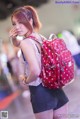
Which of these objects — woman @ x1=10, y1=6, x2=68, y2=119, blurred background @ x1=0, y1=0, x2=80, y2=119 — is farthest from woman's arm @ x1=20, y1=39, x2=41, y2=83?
blurred background @ x1=0, y1=0, x2=80, y2=119

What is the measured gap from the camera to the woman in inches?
41.3

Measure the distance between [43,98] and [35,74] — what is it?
107 mm

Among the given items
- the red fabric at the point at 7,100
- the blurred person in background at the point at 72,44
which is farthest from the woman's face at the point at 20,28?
the red fabric at the point at 7,100

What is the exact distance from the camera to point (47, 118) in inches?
42.9

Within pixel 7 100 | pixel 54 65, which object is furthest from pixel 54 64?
pixel 7 100

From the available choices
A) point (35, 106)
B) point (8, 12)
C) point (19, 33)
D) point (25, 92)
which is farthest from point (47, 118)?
point (8, 12)

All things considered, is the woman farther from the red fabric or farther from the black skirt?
the red fabric

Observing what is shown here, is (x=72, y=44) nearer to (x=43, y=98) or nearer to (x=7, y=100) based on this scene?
(x=43, y=98)

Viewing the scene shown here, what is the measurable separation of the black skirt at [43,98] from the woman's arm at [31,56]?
7 cm

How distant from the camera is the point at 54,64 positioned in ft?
3.46

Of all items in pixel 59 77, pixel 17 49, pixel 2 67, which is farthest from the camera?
pixel 2 67

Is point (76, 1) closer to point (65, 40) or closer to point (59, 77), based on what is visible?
point (65, 40)

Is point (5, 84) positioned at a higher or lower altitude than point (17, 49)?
lower

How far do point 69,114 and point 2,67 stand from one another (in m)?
0.34
